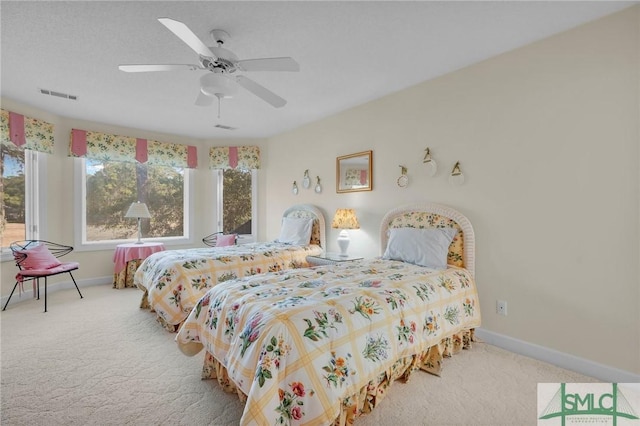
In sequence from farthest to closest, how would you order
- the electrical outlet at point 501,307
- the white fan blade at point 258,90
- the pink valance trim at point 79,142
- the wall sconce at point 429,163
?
the pink valance trim at point 79,142 → the wall sconce at point 429,163 → the electrical outlet at point 501,307 → the white fan blade at point 258,90

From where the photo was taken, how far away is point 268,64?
209 cm

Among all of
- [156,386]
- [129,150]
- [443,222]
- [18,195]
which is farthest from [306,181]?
[18,195]

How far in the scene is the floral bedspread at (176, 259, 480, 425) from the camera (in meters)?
1.37

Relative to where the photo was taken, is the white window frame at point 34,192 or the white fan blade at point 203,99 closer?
A: the white fan blade at point 203,99

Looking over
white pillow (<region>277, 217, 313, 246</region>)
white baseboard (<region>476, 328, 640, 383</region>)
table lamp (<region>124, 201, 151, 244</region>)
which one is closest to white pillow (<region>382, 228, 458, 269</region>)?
white baseboard (<region>476, 328, 640, 383</region>)

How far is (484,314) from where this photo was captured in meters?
2.75

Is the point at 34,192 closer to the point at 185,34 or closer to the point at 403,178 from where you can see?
the point at 185,34

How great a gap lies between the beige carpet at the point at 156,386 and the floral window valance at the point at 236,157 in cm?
334

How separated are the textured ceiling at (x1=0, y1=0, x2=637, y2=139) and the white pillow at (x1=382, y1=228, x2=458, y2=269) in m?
1.57

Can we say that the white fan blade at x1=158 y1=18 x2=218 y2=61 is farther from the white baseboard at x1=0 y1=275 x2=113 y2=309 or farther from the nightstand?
the white baseboard at x1=0 y1=275 x2=113 y2=309

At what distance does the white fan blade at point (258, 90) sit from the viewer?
233cm

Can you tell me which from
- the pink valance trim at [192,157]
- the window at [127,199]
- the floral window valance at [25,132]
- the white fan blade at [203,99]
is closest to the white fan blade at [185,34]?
the white fan blade at [203,99]

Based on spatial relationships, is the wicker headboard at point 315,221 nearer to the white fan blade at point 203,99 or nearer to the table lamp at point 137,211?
the white fan blade at point 203,99

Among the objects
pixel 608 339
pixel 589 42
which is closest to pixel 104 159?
pixel 589 42
